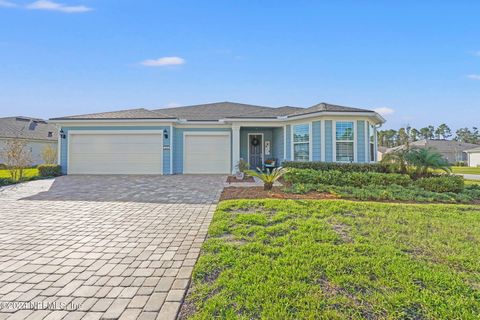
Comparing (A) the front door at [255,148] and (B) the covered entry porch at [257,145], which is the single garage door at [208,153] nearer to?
(B) the covered entry porch at [257,145]

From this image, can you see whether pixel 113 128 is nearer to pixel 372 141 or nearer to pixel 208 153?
pixel 208 153

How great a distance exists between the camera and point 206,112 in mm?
16312

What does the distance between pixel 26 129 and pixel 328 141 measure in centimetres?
2852

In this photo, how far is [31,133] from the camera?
73.5 feet

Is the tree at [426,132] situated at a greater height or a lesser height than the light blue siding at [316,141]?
greater

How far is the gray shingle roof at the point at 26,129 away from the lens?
21.0 meters

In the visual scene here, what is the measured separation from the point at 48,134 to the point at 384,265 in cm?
3064

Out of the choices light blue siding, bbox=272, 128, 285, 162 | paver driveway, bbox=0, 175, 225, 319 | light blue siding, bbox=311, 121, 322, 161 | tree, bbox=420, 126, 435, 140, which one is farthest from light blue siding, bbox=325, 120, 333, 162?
tree, bbox=420, 126, 435, 140

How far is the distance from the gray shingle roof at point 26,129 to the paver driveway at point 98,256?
2104cm

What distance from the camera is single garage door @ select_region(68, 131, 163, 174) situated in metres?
12.8

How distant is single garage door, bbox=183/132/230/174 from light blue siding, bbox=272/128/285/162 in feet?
9.98

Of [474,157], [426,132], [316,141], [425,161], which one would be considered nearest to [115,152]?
[316,141]

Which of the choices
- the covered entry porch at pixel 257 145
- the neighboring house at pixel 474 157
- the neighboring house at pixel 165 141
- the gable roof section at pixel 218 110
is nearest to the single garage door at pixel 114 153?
the neighboring house at pixel 165 141

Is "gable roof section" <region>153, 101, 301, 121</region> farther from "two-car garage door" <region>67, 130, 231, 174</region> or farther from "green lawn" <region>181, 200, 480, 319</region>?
"green lawn" <region>181, 200, 480, 319</region>
